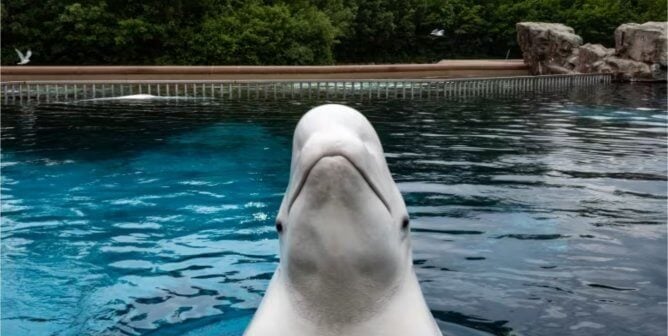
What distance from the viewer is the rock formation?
24.3m

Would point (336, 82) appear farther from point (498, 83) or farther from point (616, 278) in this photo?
point (616, 278)

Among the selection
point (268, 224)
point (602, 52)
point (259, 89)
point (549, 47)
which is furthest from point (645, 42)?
point (268, 224)

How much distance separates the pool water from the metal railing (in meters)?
5.50

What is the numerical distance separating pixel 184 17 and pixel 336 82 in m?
9.37

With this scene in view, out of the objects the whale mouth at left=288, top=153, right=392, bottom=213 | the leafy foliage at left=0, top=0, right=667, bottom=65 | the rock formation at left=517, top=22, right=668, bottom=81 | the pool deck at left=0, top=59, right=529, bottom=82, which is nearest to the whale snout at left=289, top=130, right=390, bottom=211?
the whale mouth at left=288, top=153, right=392, bottom=213

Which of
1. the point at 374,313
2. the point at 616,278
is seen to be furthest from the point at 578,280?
the point at 374,313

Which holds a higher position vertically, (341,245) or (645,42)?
(645,42)

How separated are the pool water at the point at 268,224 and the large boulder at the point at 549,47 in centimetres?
1424

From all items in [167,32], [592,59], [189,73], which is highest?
[167,32]

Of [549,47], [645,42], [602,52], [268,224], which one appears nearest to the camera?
[268,224]

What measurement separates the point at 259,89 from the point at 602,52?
12.8 meters

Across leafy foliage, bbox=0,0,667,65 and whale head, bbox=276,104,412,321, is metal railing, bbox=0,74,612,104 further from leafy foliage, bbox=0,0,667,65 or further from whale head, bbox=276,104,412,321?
whale head, bbox=276,104,412,321

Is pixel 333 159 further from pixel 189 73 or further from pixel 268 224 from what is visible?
pixel 189 73

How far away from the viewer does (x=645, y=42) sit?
24234 millimetres
